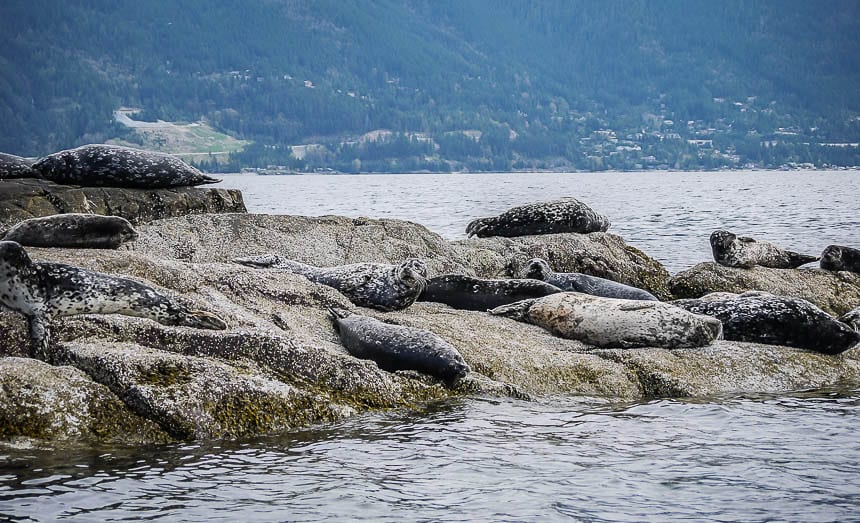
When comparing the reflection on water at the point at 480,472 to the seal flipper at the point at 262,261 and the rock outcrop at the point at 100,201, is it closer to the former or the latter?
the seal flipper at the point at 262,261

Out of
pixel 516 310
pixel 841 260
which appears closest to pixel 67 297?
pixel 516 310

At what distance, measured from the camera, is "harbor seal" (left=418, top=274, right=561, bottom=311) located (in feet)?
36.6

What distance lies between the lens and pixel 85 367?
7211 mm

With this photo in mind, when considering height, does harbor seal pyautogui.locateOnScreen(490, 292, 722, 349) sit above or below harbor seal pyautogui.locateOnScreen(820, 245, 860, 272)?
below

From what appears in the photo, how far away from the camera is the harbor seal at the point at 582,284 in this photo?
12.1m

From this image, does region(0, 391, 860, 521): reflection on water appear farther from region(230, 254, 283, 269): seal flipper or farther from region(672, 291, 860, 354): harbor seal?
region(230, 254, 283, 269): seal flipper

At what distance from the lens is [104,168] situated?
1229 centimetres

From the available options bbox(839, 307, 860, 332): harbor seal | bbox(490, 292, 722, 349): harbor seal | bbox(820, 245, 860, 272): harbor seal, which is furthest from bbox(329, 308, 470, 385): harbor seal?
bbox(820, 245, 860, 272): harbor seal

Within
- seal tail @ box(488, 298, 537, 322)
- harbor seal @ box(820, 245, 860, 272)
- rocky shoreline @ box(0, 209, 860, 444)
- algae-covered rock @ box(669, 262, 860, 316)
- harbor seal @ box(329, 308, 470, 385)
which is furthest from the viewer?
harbor seal @ box(820, 245, 860, 272)

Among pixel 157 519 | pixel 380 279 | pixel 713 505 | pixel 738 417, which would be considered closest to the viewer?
pixel 157 519

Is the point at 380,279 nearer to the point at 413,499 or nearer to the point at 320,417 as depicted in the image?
the point at 320,417

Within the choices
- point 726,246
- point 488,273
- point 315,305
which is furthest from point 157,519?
point 726,246

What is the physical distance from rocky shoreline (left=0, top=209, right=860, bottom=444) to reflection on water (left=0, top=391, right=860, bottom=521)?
1.15 ft

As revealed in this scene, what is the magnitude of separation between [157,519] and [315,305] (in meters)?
4.37
